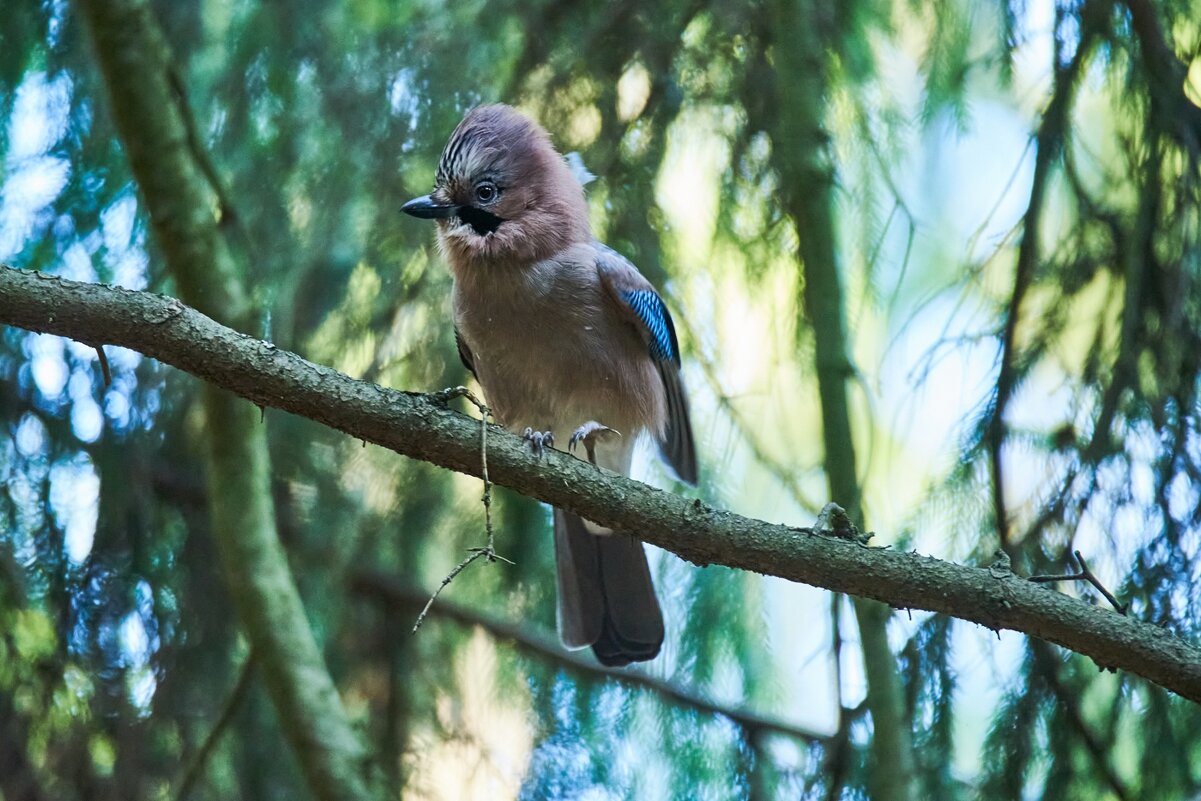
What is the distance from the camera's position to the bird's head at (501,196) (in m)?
4.26

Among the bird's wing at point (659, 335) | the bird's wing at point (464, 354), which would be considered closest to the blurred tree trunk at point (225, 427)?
the bird's wing at point (464, 354)

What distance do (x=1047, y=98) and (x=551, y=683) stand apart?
8.00 ft

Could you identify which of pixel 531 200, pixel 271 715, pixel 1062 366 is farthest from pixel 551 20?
pixel 271 715

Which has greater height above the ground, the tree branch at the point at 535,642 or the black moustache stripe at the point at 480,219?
the black moustache stripe at the point at 480,219

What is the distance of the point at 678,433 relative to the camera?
484cm

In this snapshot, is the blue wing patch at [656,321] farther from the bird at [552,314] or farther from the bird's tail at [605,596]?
the bird's tail at [605,596]

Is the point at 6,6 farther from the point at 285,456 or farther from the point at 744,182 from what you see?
the point at 744,182

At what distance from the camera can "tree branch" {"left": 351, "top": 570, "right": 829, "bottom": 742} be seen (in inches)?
169

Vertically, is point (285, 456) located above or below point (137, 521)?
above

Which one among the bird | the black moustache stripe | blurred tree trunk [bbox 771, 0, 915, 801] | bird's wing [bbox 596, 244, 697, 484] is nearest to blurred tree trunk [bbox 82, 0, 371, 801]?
the bird

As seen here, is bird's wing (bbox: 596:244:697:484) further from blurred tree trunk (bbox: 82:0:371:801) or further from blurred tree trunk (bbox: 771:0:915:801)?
blurred tree trunk (bbox: 82:0:371:801)

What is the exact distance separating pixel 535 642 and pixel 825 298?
1.54 metres

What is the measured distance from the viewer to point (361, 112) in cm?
430

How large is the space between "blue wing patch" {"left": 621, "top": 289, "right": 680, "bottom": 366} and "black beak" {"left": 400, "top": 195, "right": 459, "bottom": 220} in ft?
2.06
